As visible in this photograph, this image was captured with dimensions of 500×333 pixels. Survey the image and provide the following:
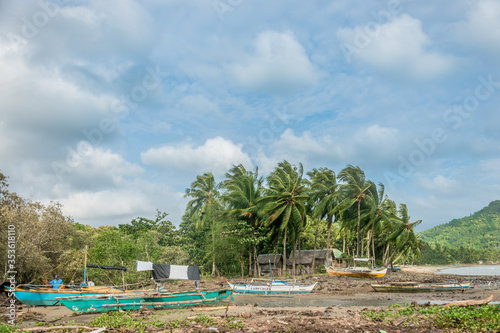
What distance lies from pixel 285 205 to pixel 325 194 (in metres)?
8.37

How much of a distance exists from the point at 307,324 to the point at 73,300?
11.9 m

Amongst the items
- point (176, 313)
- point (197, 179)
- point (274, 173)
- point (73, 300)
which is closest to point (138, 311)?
point (176, 313)

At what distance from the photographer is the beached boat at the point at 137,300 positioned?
1744cm

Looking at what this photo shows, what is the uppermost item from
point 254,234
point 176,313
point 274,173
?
point 274,173

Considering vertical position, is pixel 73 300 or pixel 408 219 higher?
pixel 408 219

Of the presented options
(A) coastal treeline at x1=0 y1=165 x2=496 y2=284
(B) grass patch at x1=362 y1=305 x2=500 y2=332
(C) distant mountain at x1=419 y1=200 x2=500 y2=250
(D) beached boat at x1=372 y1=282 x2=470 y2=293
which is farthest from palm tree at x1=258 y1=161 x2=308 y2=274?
(C) distant mountain at x1=419 y1=200 x2=500 y2=250

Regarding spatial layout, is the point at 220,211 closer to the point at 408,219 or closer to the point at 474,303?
the point at 408,219

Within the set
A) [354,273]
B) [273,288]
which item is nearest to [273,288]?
[273,288]

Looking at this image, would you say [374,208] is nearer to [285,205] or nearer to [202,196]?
[285,205]

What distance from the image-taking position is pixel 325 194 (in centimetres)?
4419

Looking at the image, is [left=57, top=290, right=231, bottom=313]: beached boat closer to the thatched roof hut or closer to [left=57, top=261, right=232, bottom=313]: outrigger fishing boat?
[left=57, top=261, right=232, bottom=313]: outrigger fishing boat

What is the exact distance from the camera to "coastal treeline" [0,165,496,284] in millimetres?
26000

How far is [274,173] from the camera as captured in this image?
44.6m

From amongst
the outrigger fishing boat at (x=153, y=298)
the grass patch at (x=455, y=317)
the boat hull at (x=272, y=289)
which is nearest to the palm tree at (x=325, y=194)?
the boat hull at (x=272, y=289)
